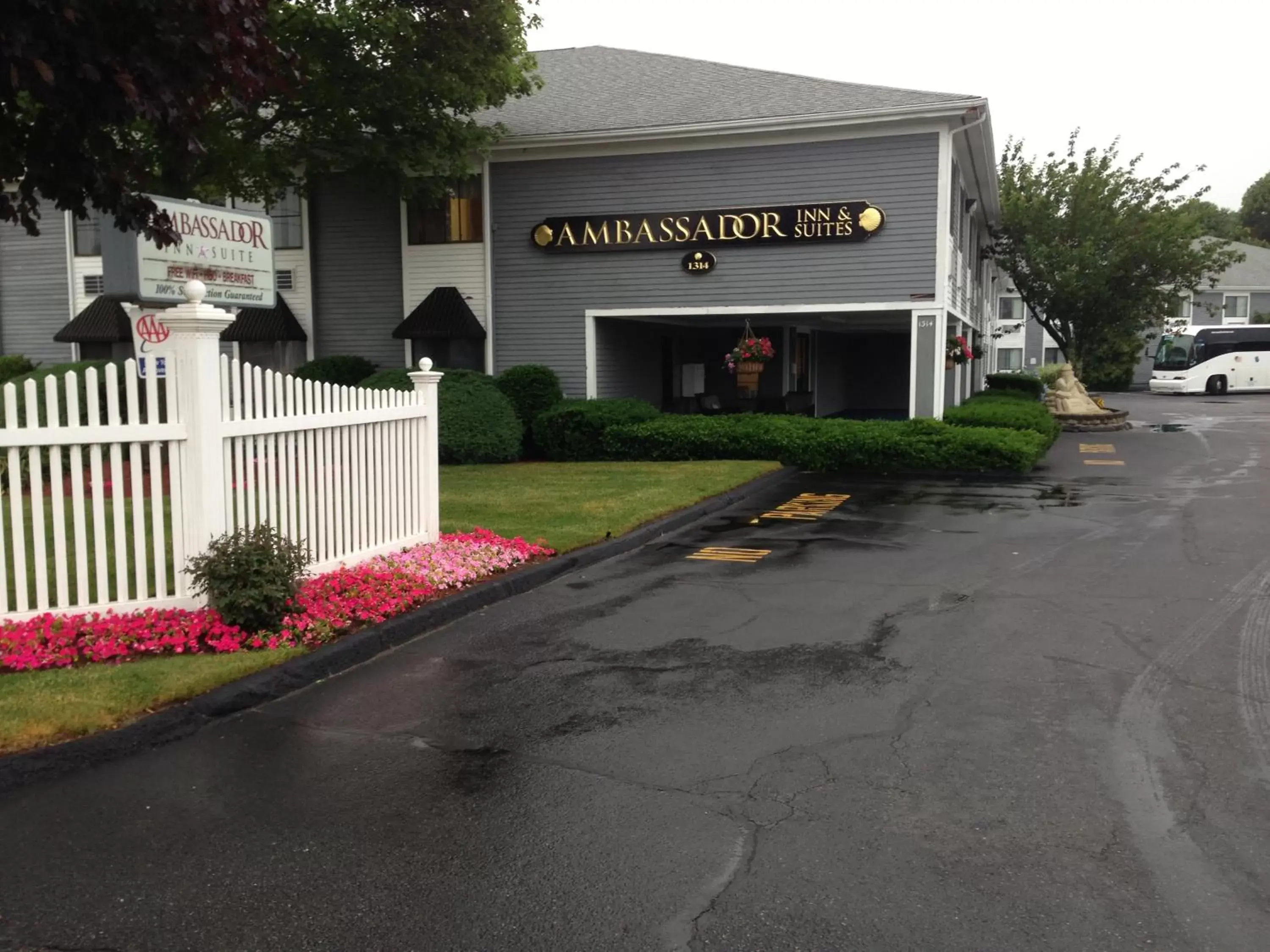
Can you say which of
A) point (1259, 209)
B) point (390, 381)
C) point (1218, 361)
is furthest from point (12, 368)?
point (1259, 209)

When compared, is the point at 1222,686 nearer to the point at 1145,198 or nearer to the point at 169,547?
the point at 169,547

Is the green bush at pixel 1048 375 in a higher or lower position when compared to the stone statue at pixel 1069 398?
higher

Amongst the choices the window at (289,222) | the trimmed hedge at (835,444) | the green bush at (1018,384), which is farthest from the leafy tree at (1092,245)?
the window at (289,222)

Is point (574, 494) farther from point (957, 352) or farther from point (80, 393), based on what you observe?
point (957, 352)

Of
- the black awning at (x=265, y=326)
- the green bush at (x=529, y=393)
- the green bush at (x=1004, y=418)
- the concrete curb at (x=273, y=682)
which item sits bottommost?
the concrete curb at (x=273, y=682)

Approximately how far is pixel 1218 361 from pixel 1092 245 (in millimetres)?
18925

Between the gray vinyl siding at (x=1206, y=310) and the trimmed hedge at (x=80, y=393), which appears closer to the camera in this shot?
the trimmed hedge at (x=80, y=393)

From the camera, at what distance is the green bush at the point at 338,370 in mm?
20172

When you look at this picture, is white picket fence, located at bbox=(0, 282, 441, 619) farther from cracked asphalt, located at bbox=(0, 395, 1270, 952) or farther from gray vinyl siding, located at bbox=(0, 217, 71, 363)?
gray vinyl siding, located at bbox=(0, 217, 71, 363)

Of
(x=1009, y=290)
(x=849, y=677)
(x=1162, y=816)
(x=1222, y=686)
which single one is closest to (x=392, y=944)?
(x=1162, y=816)

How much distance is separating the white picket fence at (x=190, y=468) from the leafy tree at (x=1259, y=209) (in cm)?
9339

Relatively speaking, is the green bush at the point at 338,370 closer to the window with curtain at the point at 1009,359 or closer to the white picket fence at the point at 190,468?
the white picket fence at the point at 190,468

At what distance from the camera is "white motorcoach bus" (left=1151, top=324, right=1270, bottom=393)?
146ft

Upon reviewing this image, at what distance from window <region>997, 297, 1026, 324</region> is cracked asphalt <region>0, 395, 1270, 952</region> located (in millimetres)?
56711
